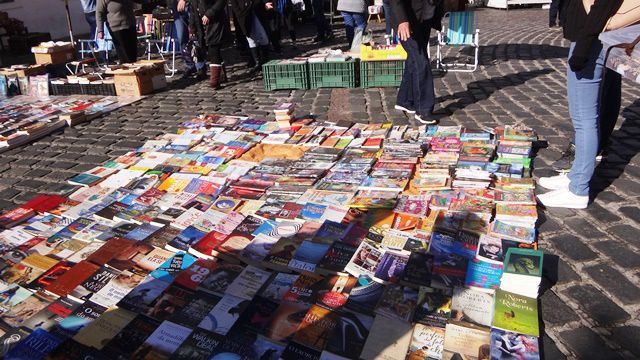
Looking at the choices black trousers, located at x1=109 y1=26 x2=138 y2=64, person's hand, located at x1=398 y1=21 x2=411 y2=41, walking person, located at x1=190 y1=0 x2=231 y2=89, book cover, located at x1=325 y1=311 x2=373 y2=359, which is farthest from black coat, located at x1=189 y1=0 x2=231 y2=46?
book cover, located at x1=325 y1=311 x2=373 y2=359

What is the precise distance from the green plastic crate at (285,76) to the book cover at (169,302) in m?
4.39

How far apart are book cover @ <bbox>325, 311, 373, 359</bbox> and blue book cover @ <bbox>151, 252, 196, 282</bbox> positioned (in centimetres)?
89

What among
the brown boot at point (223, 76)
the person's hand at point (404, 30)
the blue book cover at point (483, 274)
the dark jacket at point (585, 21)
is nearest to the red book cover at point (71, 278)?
the blue book cover at point (483, 274)

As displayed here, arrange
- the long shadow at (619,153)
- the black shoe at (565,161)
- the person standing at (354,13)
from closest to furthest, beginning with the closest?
the long shadow at (619,153)
the black shoe at (565,161)
the person standing at (354,13)

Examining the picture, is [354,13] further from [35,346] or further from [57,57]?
[35,346]

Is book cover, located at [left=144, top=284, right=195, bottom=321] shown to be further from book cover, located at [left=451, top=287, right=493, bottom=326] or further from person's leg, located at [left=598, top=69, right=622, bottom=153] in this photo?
person's leg, located at [left=598, top=69, right=622, bottom=153]

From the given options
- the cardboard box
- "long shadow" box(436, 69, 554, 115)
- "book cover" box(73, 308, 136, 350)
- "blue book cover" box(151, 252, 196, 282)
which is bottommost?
"book cover" box(73, 308, 136, 350)

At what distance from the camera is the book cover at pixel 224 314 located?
2.05 metres

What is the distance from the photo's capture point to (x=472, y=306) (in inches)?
81.7

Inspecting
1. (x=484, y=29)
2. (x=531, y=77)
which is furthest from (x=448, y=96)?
(x=484, y=29)

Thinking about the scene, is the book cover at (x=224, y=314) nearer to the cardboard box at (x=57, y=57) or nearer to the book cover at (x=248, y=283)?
the book cover at (x=248, y=283)

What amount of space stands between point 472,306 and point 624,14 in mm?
1599

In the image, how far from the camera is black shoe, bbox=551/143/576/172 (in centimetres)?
340

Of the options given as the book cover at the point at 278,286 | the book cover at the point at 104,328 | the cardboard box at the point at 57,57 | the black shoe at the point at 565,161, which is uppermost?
the cardboard box at the point at 57,57
